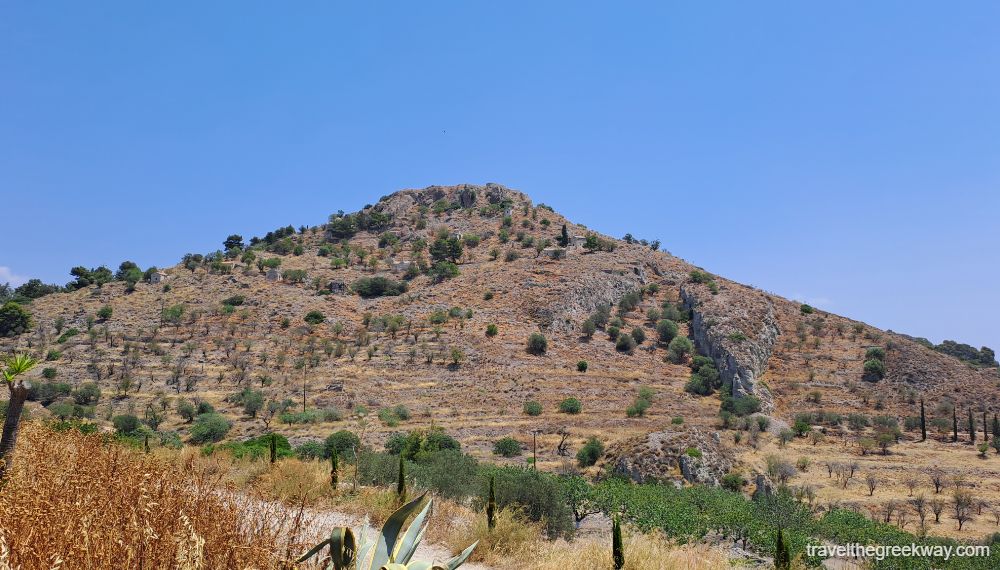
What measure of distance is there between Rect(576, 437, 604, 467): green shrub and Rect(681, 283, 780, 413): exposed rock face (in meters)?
20.9

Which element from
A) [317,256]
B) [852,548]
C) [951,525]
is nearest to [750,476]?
[951,525]

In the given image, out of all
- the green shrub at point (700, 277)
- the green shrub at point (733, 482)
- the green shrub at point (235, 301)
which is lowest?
the green shrub at point (733, 482)

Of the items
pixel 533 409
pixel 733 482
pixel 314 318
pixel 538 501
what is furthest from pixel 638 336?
pixel 538 501

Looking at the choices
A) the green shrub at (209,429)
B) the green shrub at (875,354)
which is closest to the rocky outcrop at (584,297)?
the green shrub at (875,354)

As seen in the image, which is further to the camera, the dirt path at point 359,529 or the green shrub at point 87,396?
the green shrub at point 87,396

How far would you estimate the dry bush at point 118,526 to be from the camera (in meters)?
4.00

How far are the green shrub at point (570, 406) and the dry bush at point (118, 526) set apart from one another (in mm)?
35179

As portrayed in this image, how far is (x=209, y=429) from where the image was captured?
109 feet

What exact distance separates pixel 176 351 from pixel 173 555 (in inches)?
2033

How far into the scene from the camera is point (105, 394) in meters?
40.4

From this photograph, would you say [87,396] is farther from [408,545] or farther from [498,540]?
[408,545]

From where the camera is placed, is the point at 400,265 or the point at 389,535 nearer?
the point at 389,535

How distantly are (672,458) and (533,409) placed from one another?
43.2 feet

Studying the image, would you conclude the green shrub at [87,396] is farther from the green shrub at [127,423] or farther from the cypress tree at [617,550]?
the cypress tree at [617,550]
